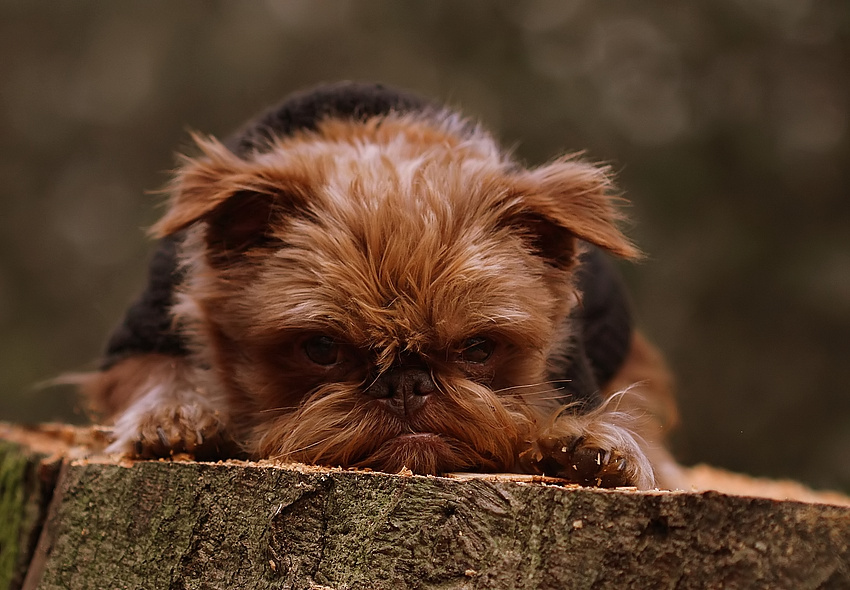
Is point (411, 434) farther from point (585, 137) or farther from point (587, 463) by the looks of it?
point (585, 137)

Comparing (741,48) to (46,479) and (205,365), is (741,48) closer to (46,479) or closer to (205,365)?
(205,365)

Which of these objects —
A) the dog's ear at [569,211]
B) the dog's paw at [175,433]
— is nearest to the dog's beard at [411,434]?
the dog's paw at [175,433]

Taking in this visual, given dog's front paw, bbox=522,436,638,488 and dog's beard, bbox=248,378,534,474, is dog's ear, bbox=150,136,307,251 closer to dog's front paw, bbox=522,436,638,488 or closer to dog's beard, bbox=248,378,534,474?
dog's beard, bbox=248,378,534,474

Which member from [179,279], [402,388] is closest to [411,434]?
[402,388]

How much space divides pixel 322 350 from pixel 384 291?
1.19 ft

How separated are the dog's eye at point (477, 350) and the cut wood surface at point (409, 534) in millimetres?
854

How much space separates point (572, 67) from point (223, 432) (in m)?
6.69

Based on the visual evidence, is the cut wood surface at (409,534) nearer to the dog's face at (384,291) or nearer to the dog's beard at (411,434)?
the dog's beard at (411,434)

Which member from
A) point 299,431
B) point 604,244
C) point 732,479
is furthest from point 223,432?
point 732,479

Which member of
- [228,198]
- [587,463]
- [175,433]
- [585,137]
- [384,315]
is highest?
[228,198]

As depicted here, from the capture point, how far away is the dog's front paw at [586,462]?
2.79 meters

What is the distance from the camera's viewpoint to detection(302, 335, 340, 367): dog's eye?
3236 millimetres

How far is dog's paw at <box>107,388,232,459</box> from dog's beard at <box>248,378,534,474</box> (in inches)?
14.7

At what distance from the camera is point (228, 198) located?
344 centimetres
